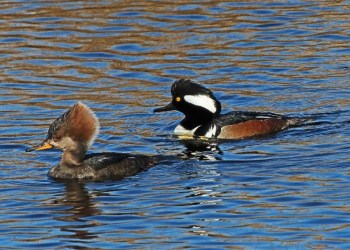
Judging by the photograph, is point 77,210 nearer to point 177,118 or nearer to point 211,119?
point 211,119

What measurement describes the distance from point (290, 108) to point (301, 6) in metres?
5.49

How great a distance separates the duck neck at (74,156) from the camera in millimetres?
14125

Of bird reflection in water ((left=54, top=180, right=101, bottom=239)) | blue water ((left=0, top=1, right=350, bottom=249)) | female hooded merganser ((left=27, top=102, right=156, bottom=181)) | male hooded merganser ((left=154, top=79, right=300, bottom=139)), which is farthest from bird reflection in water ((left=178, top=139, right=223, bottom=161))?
bird reflection in water ((left=54, top=180, right=101, bottom=239))

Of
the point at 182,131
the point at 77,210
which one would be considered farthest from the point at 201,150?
the point at 77,210

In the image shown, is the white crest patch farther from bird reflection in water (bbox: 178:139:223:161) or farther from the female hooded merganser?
the female hooded merganser

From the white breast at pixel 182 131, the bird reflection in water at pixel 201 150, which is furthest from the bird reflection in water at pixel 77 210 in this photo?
the white breast at pixel 182 131

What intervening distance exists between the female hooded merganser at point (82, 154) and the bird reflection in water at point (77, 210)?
0.74 feet

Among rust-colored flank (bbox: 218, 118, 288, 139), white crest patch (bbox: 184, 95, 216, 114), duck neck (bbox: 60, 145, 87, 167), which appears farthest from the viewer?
white crest patch (bbox: 184, 95, 216, 114)

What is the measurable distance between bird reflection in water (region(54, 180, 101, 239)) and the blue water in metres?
0.02

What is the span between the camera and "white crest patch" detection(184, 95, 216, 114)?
16.6 meters

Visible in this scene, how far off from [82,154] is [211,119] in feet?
9.83

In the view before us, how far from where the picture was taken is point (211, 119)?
16.8 meters

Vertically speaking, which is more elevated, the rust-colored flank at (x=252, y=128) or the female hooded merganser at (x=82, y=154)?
the female hooded merganser at (x=82, y=154)

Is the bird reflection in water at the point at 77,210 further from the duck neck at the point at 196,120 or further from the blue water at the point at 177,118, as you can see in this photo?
the duck neck at the point at 196,120
